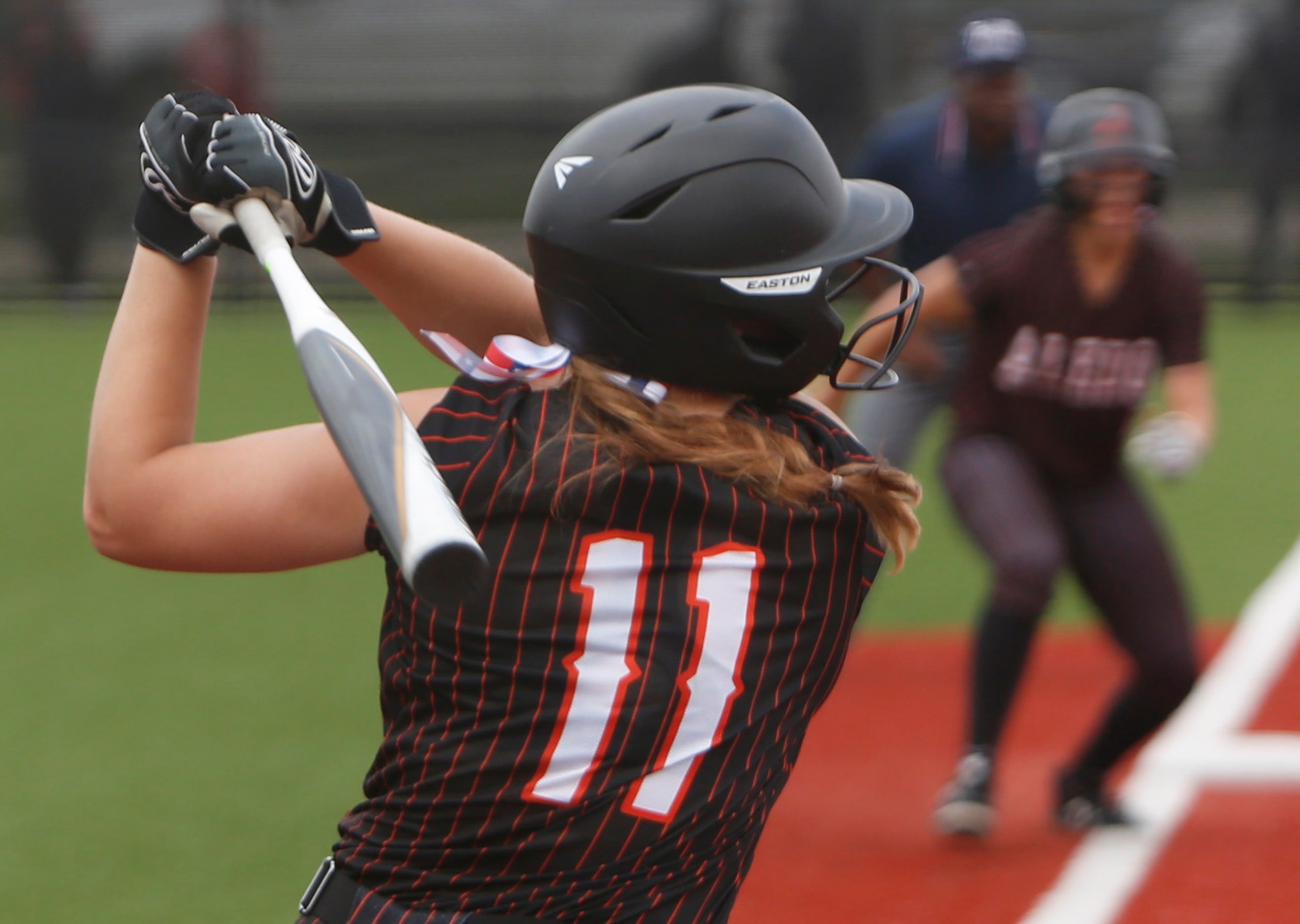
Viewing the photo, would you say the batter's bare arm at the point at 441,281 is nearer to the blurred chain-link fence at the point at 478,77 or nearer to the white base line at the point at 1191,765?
the white base line at the point at 1191,765

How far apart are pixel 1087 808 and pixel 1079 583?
603mm

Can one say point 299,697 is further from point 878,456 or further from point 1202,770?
point 878,456

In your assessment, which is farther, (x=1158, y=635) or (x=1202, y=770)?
(x=1202, y=770)

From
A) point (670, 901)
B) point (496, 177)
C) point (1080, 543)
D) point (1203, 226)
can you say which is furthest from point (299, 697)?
point (1203, 226)

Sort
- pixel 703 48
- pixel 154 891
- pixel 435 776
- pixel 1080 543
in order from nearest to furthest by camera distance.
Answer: pixel 435 776
pixel 154 891
pixel 1080 543
pixel 703 48

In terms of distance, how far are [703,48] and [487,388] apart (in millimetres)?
11801

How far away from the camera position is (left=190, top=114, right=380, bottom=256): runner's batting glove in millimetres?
1877

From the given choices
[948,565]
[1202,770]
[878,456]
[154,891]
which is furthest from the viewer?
[948,565]

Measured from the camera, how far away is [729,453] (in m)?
1.78

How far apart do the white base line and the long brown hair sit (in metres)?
2.19

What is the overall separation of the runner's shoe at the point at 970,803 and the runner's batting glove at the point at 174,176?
2.87m

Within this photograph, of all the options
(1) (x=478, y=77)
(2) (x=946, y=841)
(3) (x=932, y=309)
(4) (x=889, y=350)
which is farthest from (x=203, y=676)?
(1) (x=478, y=77)

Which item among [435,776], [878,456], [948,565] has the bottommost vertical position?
[948,565]

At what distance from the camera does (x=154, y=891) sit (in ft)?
12.7
